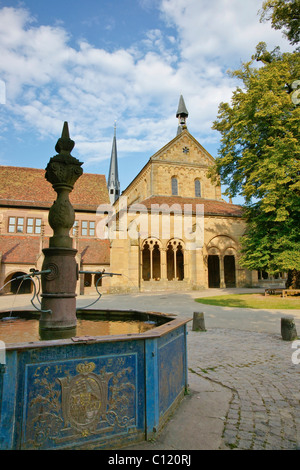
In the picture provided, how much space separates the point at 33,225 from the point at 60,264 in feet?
102

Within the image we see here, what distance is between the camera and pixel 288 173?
638 inches

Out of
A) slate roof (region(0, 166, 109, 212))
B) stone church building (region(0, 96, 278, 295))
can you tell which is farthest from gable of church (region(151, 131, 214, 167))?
slate roof (region(0, 166, 109, 212))

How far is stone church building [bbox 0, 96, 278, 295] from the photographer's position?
25922 millimetres

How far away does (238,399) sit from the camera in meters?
3.88

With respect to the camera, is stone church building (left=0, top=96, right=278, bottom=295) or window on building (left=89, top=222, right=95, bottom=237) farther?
window on building (left=89, top=222, right=95, bottom=237)

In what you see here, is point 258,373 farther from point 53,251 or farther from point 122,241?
point 122,241

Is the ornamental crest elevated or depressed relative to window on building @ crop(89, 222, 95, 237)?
depressed

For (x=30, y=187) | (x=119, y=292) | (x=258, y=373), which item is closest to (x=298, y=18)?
(x=258, y=373)

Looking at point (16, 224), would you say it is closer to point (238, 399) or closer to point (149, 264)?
point (149, 264)

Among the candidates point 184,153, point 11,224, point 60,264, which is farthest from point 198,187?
point 60,264

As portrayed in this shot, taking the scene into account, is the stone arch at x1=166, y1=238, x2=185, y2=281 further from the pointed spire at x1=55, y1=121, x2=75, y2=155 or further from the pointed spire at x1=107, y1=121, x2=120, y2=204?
the pointed spire at x1=107, y1=121, x2=120, y2=204

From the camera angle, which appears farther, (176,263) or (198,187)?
(198,187)

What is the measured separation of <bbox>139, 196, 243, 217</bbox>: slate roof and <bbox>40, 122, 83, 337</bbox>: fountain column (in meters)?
23.2

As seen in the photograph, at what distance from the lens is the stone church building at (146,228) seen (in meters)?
25.9
